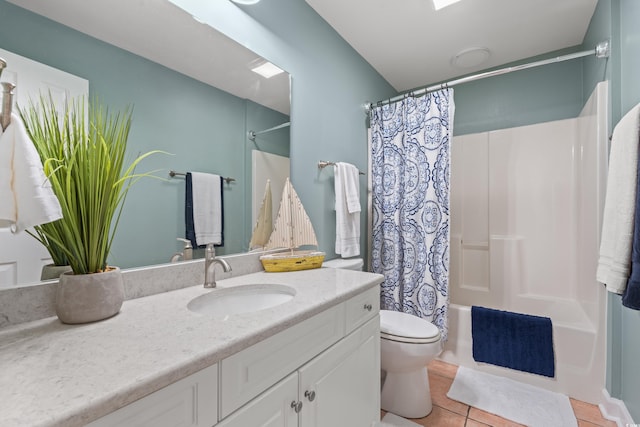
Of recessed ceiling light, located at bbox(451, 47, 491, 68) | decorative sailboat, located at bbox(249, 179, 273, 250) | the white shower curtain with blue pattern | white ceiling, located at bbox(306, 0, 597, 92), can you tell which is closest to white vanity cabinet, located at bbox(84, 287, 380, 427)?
decorative sailboat, located at bbox(249, 179, 273, 250)

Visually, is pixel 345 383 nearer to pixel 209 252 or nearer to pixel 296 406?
pixel 296 406

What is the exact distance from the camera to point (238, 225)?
1.36 meters

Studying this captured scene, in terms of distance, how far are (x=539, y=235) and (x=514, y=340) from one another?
982 millimetres

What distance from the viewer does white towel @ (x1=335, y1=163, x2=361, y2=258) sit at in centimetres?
193

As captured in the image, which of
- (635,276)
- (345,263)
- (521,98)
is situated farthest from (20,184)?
(521,98)

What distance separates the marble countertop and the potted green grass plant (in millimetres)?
72

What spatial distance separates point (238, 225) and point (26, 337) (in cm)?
79

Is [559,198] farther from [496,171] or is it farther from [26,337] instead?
[26,337]

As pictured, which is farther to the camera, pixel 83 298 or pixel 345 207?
pixel 345 207

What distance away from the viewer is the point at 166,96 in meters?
1.08

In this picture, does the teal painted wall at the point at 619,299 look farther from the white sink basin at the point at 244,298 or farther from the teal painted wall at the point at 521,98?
the white sink basin at the point at 244,298

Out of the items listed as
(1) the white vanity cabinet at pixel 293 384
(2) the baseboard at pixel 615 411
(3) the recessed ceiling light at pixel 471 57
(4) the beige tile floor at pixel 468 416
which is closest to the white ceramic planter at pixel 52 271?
(1) the white vanity cabinet at pixel 293 384

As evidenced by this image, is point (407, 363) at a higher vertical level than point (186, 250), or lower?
lower

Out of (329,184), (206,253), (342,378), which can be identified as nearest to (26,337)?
(206,253)
